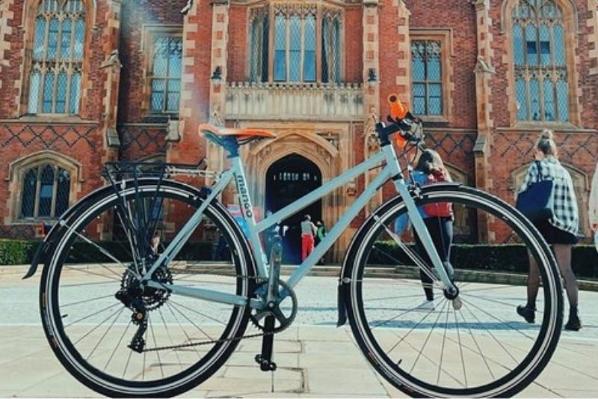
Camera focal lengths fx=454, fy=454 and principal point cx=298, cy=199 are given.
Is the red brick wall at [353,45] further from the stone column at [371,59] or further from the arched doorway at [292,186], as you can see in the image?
the arched doorway at [292,186]

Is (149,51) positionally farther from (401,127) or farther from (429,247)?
(429,247)

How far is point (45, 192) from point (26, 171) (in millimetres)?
986

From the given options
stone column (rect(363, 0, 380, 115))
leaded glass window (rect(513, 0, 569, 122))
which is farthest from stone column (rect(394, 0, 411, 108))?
leaded glass window (rect(513, 0, 569, 122))

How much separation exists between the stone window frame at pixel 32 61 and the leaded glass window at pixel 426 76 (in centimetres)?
1219

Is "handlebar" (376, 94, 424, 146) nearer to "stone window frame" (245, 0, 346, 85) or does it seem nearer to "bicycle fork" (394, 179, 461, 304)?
"bicycle fork" (394, 179, 461, 304)

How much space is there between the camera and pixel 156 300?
220 centimetres

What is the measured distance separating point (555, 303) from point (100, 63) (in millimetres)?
17979

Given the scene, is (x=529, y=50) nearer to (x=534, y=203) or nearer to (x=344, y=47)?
(x=344, y=47)

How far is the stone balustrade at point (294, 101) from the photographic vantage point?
14375 millimetres

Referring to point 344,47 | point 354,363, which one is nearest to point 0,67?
point 344,47

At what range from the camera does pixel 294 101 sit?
14.5 m

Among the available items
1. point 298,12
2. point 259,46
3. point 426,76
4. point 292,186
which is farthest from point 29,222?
point 426,76

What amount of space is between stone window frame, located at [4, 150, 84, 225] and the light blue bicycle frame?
15478 millimetres

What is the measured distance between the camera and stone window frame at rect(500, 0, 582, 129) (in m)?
16.2
